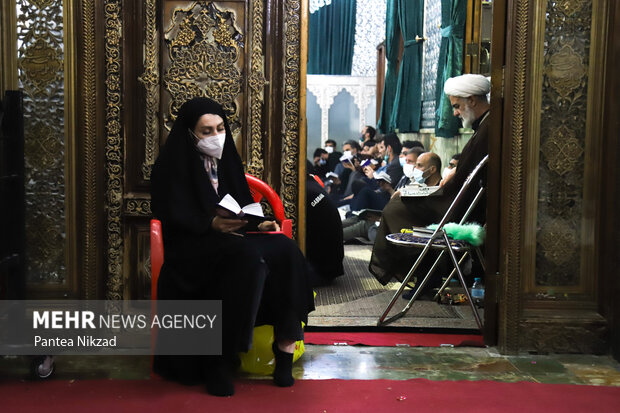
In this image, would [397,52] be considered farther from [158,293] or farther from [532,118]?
[158,293]

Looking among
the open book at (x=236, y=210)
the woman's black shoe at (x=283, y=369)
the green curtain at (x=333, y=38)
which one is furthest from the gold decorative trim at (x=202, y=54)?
the green curtain at (x=333, y=38)

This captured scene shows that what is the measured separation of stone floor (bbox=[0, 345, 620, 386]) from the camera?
3.18m

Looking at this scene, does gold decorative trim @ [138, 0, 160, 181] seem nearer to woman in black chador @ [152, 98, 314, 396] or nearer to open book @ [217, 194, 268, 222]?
woman in black chador @ [152, 98, 314, 396]

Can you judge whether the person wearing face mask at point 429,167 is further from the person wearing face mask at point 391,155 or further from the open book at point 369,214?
the person wearing face mask at point 391,155

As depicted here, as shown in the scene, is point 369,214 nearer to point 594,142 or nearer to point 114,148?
point 594,142

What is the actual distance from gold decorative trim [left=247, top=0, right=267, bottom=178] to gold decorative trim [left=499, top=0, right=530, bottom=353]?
3.96 ft

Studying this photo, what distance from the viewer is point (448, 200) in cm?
473

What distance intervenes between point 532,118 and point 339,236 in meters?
1.99

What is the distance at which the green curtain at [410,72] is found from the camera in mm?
7984

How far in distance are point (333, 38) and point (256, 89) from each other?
287 inches

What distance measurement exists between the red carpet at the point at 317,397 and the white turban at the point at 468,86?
219cm

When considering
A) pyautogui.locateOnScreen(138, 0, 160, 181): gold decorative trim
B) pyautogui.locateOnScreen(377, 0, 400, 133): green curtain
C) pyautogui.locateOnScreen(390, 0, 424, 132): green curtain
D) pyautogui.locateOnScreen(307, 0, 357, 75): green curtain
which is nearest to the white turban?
pyautogui.locateOnScreen(138, 0, 160, 181): gold decorative trim

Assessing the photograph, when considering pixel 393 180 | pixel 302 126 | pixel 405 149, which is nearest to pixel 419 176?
pixel 405 149

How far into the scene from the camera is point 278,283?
3.07 metres
